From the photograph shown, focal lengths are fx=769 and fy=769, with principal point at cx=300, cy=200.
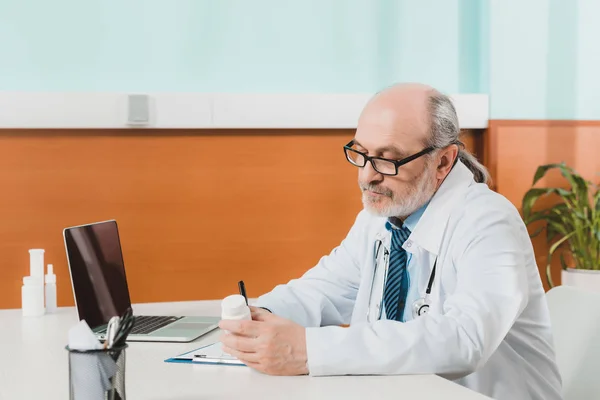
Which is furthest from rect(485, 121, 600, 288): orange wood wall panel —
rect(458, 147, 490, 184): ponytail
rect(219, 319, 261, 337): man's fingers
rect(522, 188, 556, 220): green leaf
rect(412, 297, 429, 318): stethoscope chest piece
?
rect(219, 319, 261, 337): man's fingers

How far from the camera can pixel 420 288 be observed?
1.97 meters

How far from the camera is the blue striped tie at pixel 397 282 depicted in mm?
2006

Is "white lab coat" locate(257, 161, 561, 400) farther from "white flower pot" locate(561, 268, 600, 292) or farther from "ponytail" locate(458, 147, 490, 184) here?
"white flower pot" locate(561, 268, 600, 292)

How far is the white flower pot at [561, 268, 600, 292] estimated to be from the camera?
380 centimetres

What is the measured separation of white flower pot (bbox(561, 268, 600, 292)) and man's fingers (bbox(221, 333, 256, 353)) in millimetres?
2677

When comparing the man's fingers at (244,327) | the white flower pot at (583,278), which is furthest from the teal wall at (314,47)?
the man's fingers at (244,327)

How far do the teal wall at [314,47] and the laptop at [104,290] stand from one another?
1472 mm

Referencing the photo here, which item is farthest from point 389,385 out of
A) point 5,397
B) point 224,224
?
point 224,224

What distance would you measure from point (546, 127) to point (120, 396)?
10.7 feet

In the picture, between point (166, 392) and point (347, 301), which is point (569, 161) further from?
point (166, 392)

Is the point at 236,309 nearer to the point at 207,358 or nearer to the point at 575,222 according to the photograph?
the point at 207,358

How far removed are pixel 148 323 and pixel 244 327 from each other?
66 cm

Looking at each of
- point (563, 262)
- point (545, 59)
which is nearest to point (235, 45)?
point (545, 59)

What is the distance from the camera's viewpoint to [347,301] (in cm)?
234
